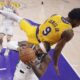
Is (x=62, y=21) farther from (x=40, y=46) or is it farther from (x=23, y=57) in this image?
(x=23, y=57)

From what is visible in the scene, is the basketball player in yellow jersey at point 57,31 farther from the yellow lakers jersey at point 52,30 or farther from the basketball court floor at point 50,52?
the basketball court floor at point 50,52

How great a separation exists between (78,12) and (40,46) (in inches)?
18.7

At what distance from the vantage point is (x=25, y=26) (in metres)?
2.53

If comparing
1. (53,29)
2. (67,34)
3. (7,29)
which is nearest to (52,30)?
(53,29)

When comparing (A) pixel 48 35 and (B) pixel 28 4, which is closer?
(A) pixel 48 35

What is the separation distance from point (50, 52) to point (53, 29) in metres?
1.51

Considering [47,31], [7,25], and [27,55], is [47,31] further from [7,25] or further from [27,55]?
[7,25]

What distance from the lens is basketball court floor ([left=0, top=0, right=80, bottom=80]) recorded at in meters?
3.33

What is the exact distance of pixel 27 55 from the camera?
214cm

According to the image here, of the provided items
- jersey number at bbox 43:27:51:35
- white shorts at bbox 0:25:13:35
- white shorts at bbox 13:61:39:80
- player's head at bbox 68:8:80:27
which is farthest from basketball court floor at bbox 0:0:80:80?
player's head at bbox 68:8:80:27

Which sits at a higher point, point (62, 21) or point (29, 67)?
point (62, 21)

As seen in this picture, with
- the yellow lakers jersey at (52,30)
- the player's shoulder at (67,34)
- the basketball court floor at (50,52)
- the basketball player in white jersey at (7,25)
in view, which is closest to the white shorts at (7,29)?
the basketball player in white jersey at (7,25)

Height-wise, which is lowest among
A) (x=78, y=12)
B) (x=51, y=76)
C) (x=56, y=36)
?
(x=51, y=76)

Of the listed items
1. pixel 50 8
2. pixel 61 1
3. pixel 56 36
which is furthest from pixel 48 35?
pixel 61 1
